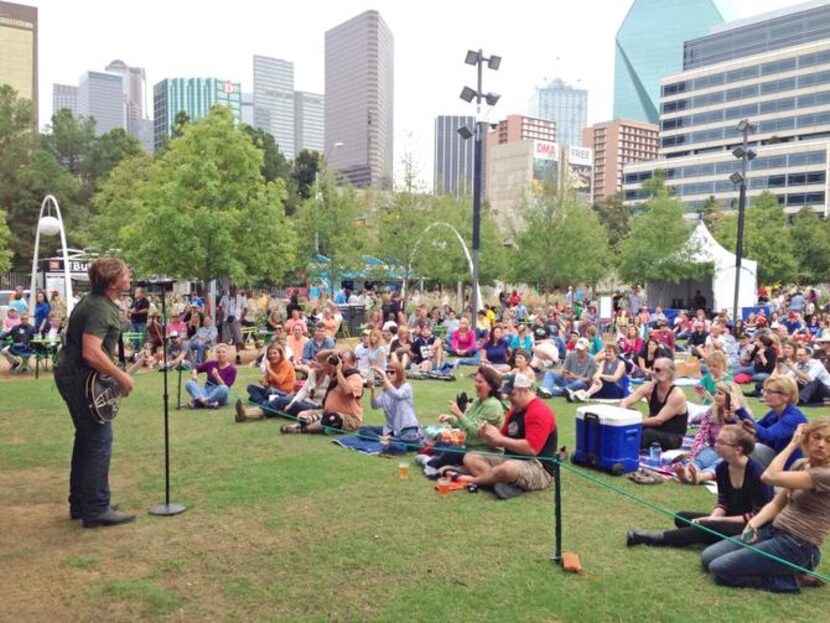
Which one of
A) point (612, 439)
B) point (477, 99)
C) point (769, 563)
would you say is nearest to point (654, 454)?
point (612, 439)

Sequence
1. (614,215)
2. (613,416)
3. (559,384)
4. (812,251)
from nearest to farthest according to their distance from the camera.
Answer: (613,416) → (559,384) → (812,251) → (614,215)

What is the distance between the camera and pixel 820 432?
449 centimetres

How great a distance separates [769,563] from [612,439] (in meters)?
2.95

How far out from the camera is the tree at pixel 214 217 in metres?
19.0

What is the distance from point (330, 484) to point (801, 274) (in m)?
45.1

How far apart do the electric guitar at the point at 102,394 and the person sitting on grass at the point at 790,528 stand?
478cm

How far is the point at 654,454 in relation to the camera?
328 inches

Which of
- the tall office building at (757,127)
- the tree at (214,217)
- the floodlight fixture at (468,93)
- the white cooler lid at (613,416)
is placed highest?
the tall office building at (757,127)

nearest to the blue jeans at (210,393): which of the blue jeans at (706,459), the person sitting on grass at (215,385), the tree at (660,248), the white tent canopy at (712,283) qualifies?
the person sitting on grass at (215,385)

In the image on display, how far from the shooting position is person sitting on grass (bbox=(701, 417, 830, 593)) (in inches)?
180

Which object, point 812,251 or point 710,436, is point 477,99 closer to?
point 710,436

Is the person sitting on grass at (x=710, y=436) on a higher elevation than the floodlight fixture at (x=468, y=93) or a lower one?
lower

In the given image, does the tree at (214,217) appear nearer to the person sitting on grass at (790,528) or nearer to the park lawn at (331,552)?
the park lawn at (331,552)

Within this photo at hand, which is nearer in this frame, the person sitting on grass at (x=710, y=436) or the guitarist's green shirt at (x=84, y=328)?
the guitarist's green shirt at (x=84, y=328)
